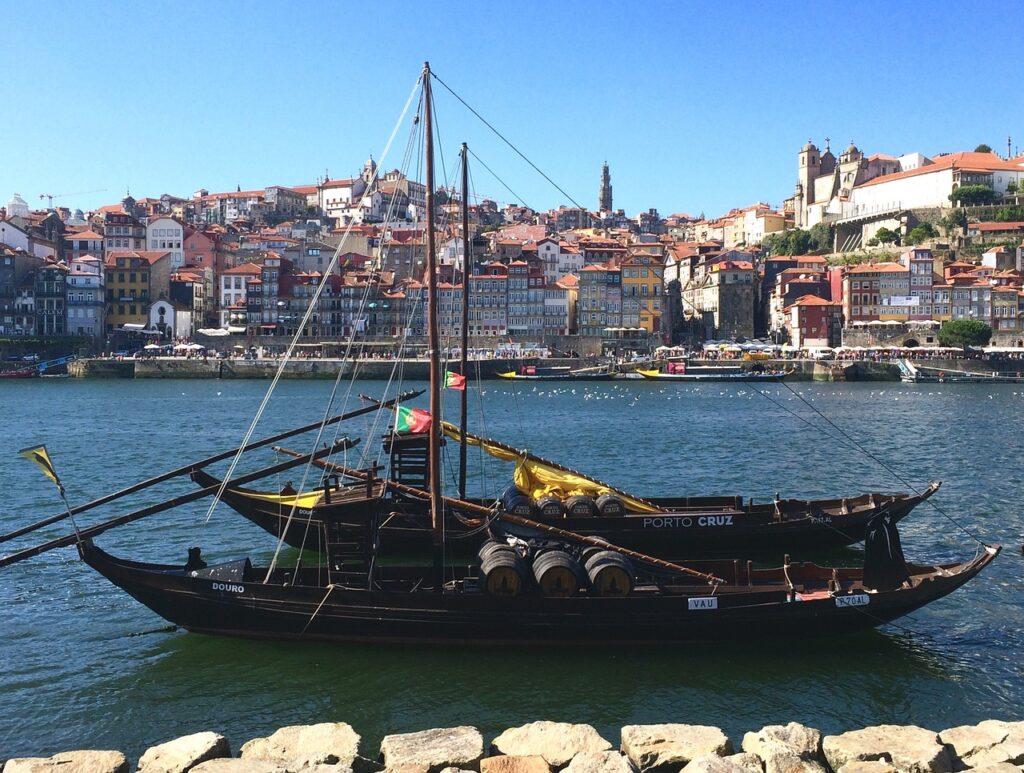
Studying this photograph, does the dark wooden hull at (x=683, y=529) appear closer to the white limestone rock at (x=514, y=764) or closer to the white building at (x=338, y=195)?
the white limestone rock at (x=514, y=764)

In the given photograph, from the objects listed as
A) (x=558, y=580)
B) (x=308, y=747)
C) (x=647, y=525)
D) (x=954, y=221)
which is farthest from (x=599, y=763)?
(x=954, y=221)

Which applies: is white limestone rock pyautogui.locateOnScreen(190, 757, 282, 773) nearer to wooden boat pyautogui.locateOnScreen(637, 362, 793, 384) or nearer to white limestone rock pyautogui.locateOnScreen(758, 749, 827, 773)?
white limestone rock pyautogui.locateOnScreen(758, 749, 827, 773)

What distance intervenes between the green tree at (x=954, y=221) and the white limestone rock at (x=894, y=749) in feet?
389

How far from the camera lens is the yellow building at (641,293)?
10569 centimetres

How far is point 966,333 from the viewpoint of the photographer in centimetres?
9519

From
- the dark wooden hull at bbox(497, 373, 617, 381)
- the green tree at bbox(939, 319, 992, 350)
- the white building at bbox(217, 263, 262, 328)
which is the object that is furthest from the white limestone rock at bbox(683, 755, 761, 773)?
the white building at bbox(217, 263, 262, 328)

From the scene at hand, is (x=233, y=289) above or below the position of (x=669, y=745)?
above

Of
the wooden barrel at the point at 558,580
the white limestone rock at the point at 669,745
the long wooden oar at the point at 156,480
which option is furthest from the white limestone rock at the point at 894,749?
the long wooden oar at the point at 156,480

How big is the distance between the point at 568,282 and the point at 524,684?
97670 millimetres

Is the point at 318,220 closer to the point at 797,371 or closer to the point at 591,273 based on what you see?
the point at 591,273

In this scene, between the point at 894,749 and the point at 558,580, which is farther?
the point at 558,580

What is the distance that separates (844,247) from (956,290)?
29181mm

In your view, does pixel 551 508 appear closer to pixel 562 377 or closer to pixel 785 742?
pixel 785 742

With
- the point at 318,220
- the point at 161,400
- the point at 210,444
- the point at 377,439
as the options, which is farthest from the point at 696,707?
the point at 318,220
